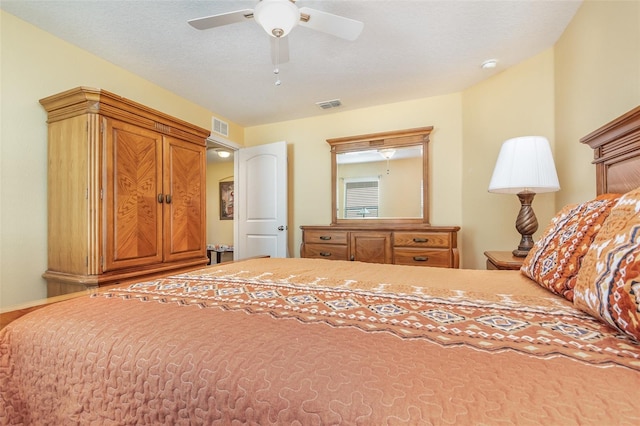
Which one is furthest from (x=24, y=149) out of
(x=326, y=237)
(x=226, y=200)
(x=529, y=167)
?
(x=226, y=200)

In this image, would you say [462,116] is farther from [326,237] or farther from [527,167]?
[326,237]

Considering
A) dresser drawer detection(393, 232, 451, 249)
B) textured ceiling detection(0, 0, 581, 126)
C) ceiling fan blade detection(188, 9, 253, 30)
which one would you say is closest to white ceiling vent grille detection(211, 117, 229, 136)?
textured ceiling detection(0, 0, 581, 126)

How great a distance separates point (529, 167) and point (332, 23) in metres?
1.49

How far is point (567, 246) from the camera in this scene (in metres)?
1.03

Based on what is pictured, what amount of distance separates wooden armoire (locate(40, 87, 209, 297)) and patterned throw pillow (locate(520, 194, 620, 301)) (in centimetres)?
237

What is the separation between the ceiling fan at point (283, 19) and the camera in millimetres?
1463

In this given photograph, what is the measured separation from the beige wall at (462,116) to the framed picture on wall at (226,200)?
2.34 meters

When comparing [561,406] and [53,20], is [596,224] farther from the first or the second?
[53,20]

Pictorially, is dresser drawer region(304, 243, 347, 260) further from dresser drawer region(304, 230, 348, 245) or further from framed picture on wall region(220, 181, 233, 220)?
framed picture on wall region(220, 181, 233, 220)

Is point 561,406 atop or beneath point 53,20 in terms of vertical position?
beneath

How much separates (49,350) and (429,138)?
3.41 metres

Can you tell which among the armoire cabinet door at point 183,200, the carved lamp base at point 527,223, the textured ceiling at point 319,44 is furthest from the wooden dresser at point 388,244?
the textured ceiling at point 319,44

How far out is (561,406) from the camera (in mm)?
412

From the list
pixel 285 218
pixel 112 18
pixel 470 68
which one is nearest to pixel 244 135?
pixel 285 218
